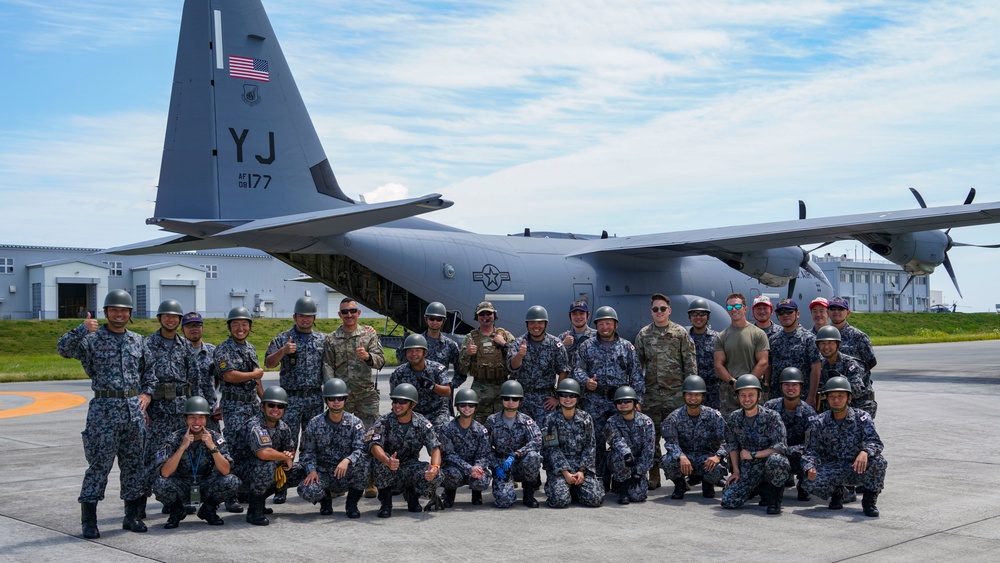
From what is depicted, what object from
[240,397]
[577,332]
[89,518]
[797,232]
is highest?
[797,232]

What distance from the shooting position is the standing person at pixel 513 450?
28.0 ft

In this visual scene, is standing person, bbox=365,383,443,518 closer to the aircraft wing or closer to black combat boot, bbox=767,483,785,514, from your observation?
black combat boot, bbox=767,483,785,514

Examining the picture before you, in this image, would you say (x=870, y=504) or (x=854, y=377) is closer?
(x=870, y=504)

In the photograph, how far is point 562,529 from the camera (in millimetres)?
7539

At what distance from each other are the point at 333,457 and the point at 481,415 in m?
2.16

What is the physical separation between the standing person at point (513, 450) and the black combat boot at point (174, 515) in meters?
2.81

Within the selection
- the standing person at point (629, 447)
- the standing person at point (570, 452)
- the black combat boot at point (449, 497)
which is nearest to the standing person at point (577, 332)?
the standing person at point (629, 447)

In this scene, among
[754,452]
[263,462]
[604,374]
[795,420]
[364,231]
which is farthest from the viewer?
[364,231]

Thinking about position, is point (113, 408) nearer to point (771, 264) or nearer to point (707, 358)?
point (707, 358)

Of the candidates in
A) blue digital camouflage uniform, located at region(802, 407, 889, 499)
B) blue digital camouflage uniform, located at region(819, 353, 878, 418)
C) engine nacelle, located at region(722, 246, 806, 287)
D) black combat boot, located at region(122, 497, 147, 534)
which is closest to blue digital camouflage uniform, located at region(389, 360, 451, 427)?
black combat boot, located at region(122, 497, 147, 534)

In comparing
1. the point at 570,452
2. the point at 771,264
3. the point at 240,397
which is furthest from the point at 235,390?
the point at 771,264

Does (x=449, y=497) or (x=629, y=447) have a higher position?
(x=629, y=447)

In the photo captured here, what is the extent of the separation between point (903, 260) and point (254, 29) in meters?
15.5

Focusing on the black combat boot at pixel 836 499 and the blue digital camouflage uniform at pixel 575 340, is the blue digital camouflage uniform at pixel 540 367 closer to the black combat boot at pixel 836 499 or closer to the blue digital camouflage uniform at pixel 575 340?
the blue digital camouflage uniform at pixel 575 340
